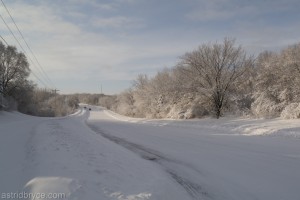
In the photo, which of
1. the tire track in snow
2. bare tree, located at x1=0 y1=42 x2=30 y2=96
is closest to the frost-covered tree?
the tire track in snow

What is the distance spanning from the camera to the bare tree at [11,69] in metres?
65.1

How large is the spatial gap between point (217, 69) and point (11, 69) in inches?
1805

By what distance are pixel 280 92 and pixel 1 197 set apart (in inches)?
1063

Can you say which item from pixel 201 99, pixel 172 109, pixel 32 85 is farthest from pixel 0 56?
pixel 201 99

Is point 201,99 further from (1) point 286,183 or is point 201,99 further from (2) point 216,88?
(1) point 286,183

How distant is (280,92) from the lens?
29750mm

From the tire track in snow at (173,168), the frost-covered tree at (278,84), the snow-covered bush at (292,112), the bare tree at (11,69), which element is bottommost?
the tire track in snow at (173,168)

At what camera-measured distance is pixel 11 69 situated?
66.6 metres

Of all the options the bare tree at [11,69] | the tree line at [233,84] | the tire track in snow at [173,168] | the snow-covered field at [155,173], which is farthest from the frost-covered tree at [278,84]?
the bare tree at [11,69]

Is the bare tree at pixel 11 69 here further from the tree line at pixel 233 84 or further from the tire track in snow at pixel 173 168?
the tire track in snow at pixel 173 168

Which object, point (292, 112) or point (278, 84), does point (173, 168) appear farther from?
point (278, 84)

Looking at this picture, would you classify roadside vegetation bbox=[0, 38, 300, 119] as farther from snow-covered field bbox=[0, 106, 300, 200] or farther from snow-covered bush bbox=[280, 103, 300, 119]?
snow-covered field bbox=[0, 106, 300, 200]

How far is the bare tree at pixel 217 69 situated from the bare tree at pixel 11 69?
41.9 metres

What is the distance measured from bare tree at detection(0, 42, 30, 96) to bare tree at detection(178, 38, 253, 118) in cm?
4194
